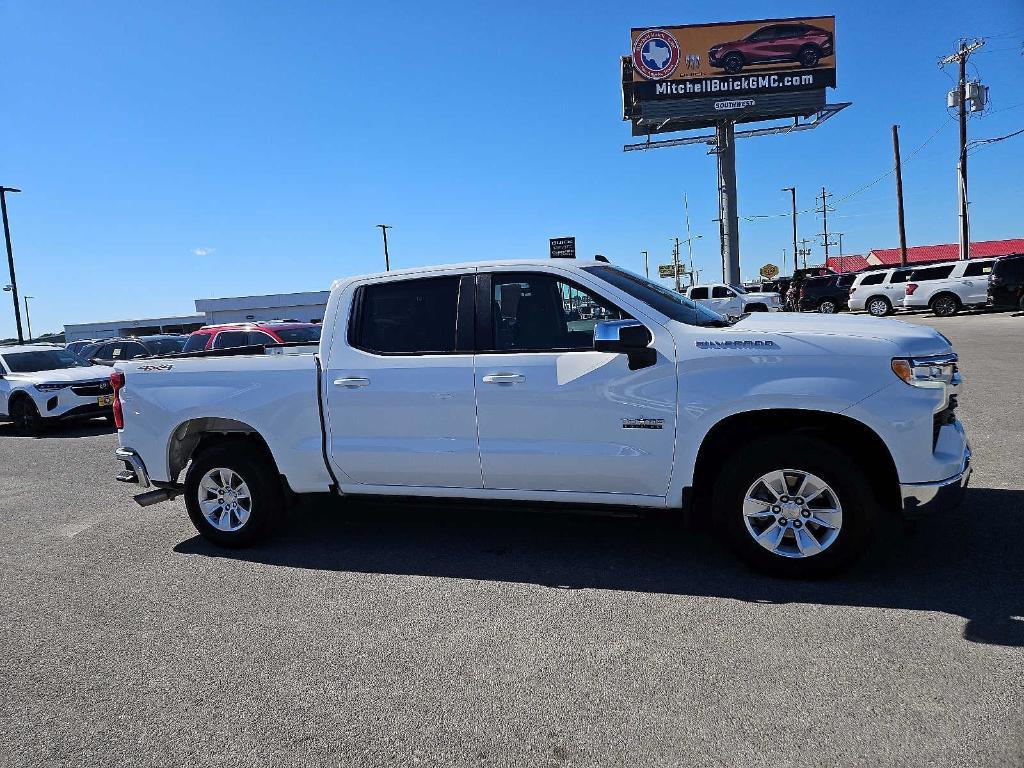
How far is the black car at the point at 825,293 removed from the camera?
104ft

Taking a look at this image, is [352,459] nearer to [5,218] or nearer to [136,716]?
[136,716]

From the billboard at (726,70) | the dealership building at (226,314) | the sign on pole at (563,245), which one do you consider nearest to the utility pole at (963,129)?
the billboard at (726,70)

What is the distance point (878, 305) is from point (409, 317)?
95.3 feet

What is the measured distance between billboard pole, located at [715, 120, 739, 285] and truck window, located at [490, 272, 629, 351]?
43089 millimetres

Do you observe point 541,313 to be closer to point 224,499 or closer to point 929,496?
point 929,496

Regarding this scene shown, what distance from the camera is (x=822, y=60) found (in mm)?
41406

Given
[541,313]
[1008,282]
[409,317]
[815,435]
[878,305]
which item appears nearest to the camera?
[815,435]

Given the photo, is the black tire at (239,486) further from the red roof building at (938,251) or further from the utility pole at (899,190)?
the red roof building at (938,251)

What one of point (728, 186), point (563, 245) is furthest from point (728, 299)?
point (728, 186)

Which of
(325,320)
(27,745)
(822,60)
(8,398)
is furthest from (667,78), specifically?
(27,745)

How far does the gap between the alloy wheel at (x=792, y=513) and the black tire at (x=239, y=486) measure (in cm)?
321

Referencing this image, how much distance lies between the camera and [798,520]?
3910 millimetres

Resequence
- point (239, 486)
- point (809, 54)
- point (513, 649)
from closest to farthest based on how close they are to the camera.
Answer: point (513, 649) → point (239, 486) → point (809, 54)

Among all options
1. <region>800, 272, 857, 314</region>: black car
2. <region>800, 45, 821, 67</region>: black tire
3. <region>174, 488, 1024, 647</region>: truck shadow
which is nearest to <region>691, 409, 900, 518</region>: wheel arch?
<region>174, 488, 1024, 647</region>: truck shadow
